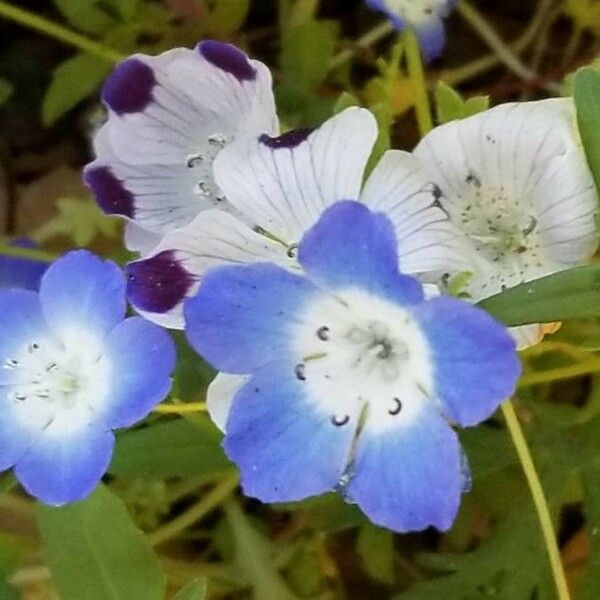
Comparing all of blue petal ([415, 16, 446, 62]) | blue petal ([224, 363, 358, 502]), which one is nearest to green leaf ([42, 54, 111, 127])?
blue petal ([415, 16, 446, 62])

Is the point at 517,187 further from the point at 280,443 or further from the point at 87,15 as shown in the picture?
Result: the point at 87,15

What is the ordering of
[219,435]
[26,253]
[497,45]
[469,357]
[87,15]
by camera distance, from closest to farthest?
1. [469,357]
2. [219,435]
3. [26,253]
4. [87,15]
5. [497,45]

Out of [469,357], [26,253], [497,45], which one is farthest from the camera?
[497,45]

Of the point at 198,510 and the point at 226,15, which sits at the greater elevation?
the point at 226,15

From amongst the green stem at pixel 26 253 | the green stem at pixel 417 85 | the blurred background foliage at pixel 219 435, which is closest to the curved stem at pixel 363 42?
the blurred background foliage at pixel 219 435

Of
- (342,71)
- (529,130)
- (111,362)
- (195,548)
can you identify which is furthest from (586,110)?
(195,548)

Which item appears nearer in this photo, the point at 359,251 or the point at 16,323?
the point at 359,251

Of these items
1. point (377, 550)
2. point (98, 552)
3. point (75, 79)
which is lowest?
point (377, 550)

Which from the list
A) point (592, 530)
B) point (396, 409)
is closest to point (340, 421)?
point (396, 409)
